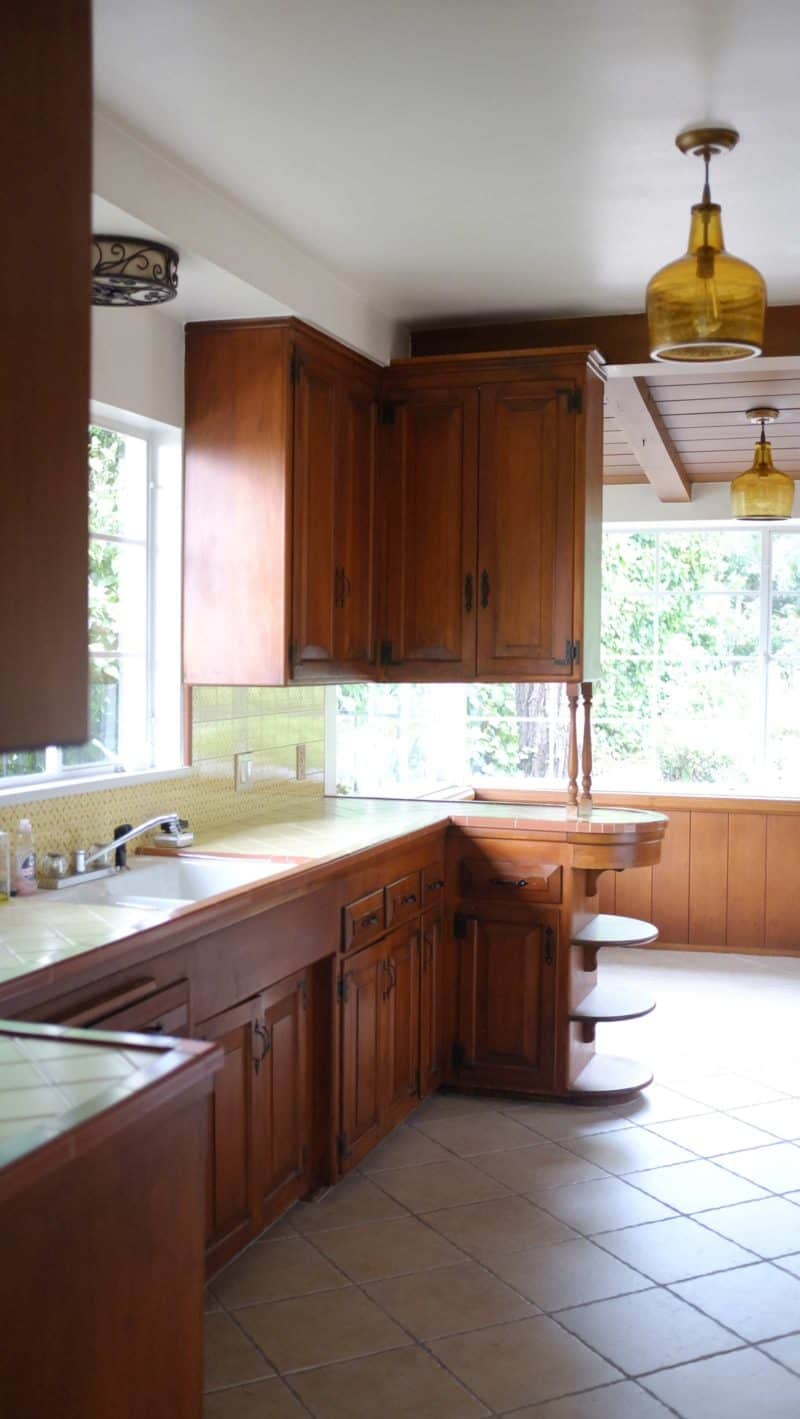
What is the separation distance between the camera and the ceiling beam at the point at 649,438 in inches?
185

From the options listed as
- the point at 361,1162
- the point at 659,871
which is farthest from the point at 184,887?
the point at 659,871

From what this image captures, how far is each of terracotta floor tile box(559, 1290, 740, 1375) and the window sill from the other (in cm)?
161

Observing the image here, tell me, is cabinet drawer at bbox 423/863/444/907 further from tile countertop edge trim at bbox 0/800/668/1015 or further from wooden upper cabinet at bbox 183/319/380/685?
wooden upper cabinet at bbox 183/319/380/685

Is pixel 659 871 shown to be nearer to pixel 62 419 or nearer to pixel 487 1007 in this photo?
pixel 487 1007

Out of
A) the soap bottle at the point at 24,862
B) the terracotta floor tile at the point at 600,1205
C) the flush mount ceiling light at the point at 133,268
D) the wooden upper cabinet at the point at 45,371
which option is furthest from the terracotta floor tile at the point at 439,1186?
the wooden upper cabinet at the point at 45,371

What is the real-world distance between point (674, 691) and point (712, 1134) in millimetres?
3298

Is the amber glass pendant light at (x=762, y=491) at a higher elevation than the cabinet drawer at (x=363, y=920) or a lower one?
higher

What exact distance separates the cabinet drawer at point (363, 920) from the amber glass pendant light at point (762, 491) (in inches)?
94.1

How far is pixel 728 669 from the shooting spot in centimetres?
688

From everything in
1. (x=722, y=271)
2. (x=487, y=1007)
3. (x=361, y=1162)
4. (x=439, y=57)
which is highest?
(x=439, y=57)

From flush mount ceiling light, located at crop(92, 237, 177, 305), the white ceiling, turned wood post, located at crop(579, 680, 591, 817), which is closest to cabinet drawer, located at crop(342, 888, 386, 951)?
turned wood post, located at crop(579, 680, 591, 817)

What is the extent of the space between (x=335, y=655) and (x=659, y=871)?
3.11m

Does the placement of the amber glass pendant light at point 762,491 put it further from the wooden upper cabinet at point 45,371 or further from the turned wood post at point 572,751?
the wooden upper cabinet at point 45,371

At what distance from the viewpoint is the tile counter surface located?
2.33m
